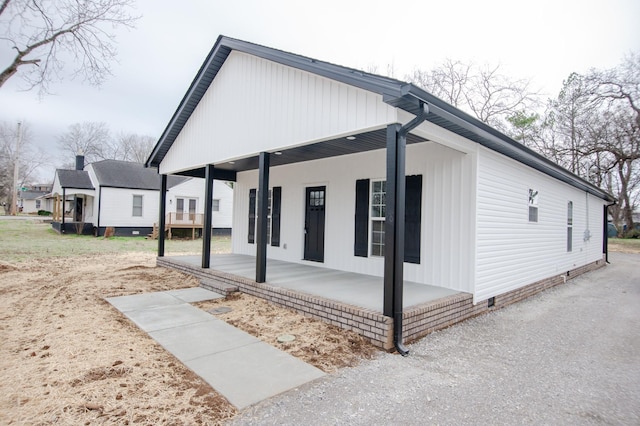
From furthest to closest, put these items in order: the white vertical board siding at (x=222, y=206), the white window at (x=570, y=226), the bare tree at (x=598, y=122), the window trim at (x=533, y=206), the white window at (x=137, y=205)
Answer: the white vertical board siding at (x=222, y=206), the bare tree at (x=598, y=122), the white window at (x=137, y=205), the white window at (x=570, y=226), the window trim at (x=533, y=206)

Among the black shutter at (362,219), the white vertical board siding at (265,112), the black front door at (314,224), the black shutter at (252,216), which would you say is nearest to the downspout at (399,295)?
the white vertical board siding at (265,112)

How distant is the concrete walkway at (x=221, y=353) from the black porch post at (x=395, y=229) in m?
1.12

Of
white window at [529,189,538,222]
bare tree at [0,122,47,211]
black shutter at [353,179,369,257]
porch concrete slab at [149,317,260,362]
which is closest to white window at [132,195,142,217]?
black shutter at [353,179,369,257]

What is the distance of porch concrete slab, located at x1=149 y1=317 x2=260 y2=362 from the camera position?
357 cm

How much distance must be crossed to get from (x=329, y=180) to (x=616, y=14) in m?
13.0

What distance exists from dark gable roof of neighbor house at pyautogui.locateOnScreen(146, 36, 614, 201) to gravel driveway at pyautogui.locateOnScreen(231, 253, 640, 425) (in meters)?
2.69

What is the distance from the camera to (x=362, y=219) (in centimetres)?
675

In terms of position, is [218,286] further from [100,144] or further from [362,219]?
[100,144]

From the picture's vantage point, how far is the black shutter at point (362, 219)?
21.9 ft

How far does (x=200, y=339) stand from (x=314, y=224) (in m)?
4.34

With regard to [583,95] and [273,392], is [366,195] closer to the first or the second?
[273,392]

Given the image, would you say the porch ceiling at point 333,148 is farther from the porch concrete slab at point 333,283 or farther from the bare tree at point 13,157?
the bare tree at point 13,157

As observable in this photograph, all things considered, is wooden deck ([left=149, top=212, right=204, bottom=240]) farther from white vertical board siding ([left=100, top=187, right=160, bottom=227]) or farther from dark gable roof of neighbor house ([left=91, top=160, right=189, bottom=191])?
dark gable roof of neighbor house ([left=91, top=160, right=189, bottom=191])

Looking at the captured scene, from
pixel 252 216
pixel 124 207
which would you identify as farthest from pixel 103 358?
pixel 124 207
